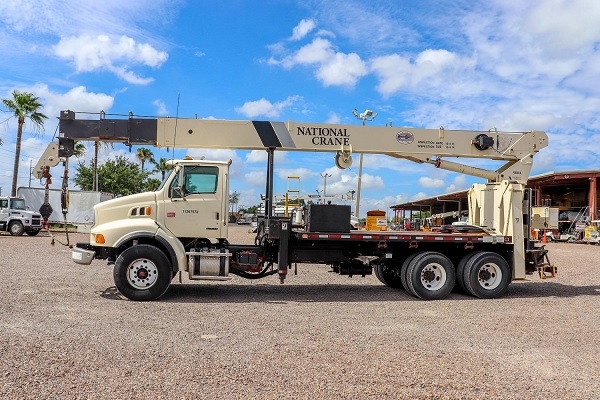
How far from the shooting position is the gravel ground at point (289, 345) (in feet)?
16.0

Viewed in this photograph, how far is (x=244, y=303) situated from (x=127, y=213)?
2.85 metres

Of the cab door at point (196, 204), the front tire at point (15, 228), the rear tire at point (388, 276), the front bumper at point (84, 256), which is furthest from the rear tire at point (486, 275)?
the front tire at point (15, 228)

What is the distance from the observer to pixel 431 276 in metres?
10.9

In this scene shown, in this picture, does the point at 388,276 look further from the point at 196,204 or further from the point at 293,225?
the point at 196,204

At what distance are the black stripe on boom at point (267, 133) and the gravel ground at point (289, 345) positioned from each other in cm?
319

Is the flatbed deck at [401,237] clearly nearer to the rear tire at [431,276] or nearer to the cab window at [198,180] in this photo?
the rear tire at [431,276]

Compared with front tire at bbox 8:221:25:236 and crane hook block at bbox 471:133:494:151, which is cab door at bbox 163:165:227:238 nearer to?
crane hook block at bbox 471:133:494:151

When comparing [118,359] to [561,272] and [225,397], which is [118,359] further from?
[561,272]

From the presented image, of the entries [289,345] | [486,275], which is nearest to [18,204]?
[486,275]

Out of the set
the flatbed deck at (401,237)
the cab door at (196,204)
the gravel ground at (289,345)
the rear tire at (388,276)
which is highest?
the cab door at (196,204)

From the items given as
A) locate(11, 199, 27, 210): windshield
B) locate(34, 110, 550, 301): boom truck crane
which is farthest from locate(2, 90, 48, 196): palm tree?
locate(34, 110, 550, 301): boom truck crane

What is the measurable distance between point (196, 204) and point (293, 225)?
81.7 inches

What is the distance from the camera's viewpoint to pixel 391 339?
6926 millimetres

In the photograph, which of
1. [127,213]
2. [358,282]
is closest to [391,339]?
[127,213]
